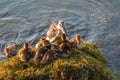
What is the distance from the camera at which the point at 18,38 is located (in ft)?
38.0

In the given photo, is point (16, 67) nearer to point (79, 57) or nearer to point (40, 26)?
point (79, 57)

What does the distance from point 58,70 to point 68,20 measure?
6379 mm

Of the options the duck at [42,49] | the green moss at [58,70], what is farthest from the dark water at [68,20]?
the duck at [42,49]

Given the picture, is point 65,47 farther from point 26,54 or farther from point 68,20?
point 68,20

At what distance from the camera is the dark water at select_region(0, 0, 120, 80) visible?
37.5 feet

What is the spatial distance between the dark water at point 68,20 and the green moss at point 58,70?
3.00m

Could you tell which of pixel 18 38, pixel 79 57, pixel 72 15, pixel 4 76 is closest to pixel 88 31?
pixel 72 15

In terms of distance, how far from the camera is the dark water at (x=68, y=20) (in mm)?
11438

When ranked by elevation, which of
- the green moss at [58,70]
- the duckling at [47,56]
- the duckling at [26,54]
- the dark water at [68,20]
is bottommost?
the dark water at [68,20]

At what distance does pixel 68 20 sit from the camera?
42.4 ft

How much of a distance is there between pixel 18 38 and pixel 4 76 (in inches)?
190

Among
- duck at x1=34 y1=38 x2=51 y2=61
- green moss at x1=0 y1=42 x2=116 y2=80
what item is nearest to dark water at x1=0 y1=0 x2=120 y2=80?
green moss at x1=0 y1=42 x2=116 y2=80

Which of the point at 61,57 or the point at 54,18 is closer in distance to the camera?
the point at 61,57

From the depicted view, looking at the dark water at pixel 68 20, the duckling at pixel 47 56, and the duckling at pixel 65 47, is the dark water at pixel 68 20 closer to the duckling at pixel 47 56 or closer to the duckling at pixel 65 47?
the duckling at pixel 65 47
